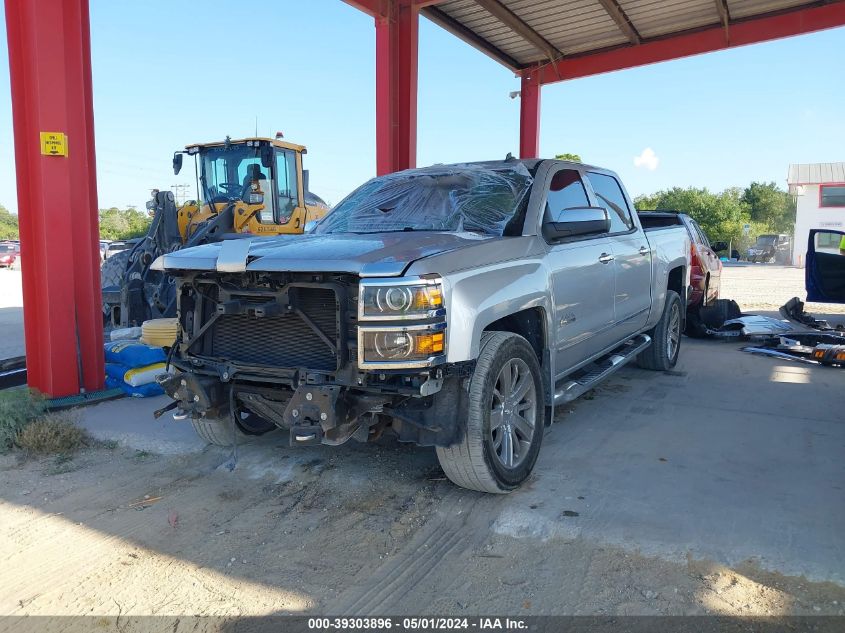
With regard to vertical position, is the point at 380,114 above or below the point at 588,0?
below

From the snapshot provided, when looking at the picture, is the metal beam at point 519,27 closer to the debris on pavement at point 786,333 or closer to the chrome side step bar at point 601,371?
the debris on pavement at point 786,333

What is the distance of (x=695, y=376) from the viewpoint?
22.6ft

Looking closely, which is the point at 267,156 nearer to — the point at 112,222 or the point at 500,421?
the point at 500,421

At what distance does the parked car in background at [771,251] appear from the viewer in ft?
134

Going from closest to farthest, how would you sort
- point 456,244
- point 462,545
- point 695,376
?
point 462,545, point 456,244, point 695,376

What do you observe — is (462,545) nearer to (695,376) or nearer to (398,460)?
(398,460)

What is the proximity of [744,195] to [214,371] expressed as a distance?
73783 millimetres

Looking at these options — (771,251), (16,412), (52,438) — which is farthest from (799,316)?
(771,251)

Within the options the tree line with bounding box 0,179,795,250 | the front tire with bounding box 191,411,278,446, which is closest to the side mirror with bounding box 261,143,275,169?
the front tire with bounding box 191,411,278,446

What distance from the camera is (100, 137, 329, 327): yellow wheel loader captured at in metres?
8.80

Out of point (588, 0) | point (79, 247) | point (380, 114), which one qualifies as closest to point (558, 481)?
point (79, 247)

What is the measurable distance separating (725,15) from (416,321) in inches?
402

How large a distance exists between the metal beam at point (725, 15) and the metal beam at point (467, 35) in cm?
375

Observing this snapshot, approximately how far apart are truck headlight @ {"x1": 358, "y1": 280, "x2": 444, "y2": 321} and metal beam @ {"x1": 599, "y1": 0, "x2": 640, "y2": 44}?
29.4 feet
